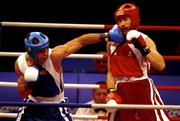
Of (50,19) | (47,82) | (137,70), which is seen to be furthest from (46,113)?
(50,19)

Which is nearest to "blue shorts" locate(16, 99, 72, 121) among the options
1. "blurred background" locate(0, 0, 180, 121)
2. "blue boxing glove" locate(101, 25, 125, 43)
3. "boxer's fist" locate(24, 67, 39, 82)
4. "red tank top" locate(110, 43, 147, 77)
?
"boxer's fist" locate(24, 67, 39, 82)

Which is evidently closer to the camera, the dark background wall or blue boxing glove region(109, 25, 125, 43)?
blue boxing glove region(109, 25, 125, 43)

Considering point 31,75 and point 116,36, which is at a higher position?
point 116,36

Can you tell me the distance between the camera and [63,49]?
2648 mm

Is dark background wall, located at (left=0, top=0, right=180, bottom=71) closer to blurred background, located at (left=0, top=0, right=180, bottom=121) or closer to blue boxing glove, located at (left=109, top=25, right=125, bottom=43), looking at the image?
blurred background, located at (left=0, top=0, right=180, bottom=121)

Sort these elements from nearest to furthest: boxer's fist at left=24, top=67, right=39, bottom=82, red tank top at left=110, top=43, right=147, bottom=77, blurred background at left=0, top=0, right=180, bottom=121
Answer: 1. boxer's fist at left=24, top=67, right=39, bottom=82
2. red tank top at left=110, top=43, right=147, bottom=77
3. blurred background at left=0, top=0, right=180, bottom=121

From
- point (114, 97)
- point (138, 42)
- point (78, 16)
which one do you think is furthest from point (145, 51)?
point (78, 16)

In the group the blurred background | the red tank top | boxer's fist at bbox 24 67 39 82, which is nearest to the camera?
boxer's fist at bbox 24 67 39 82

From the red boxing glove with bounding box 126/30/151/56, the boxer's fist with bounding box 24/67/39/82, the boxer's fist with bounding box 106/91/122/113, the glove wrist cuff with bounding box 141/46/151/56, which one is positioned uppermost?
the red boxing glove with bounding box 126/30/151/56

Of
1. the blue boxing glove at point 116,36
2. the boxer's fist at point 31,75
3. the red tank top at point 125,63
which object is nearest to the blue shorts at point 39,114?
the boxer's fist at point 31,75

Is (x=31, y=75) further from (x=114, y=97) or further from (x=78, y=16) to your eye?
(x=78, y=16)

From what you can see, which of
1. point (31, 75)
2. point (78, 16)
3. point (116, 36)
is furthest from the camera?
point (78, 16)

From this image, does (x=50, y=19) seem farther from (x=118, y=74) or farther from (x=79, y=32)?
(x=118, y=74)

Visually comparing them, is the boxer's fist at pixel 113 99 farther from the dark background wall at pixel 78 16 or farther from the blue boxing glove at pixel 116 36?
the dark background wall at pixel 78 16
